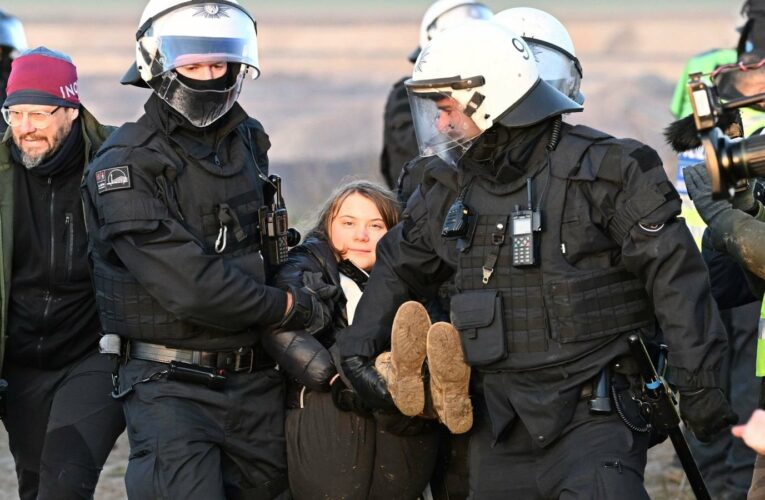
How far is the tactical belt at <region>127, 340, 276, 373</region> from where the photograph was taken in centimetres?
574

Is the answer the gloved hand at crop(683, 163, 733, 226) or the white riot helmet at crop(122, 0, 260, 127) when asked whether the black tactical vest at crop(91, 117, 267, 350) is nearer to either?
the white riot helmet at crop(122, 0, 260, 127)

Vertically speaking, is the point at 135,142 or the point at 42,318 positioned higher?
the point at 135,142

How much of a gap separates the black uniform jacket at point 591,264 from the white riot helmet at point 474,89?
0.39 feet

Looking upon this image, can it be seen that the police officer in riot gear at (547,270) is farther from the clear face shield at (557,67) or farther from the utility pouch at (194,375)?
the clear face shield at (557,67)

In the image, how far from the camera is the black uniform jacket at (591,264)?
16.2 feet

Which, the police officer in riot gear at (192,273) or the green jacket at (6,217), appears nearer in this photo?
the police officer in riot gear at (192,273)

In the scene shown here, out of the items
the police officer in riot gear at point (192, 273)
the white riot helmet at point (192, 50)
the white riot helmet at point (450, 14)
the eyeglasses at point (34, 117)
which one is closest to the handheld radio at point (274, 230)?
the police officer in riot gear at point (192, 273)

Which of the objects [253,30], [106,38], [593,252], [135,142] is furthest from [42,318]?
[106,38]

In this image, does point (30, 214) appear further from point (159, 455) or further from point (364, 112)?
point (364, 112)

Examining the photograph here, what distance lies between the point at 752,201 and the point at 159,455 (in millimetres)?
2355

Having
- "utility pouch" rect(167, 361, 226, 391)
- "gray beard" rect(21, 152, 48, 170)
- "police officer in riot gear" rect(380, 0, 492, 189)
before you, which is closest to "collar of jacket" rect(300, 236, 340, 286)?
"utility pouch" rect(167, 361, 226, 391)

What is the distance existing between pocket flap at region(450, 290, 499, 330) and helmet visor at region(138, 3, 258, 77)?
4.39ft

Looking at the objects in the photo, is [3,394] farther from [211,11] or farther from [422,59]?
[422,59]

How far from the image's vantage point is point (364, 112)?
2178 cm
